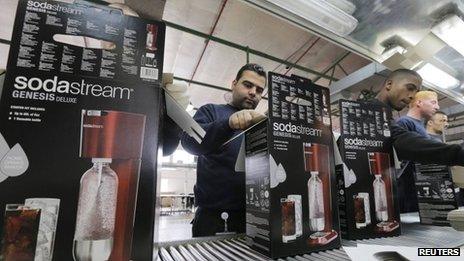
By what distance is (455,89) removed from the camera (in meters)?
2.81

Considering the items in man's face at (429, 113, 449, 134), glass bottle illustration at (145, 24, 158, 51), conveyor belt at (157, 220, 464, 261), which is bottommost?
conveyor belt at (157, 220, 464, 261)

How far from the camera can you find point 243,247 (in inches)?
28.7

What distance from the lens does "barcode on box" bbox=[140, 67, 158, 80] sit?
55 cm

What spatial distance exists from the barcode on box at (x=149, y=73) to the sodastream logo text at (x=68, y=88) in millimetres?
44

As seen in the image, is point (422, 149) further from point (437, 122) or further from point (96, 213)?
point (437, 122)

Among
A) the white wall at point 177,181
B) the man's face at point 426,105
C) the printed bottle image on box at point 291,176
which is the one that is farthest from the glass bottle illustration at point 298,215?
the white wall at point 177,181

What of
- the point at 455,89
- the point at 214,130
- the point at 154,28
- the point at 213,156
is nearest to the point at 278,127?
the point at 214,130

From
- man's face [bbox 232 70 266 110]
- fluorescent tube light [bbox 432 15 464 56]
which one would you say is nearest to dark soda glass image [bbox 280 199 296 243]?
man's face [bbox 232 70 266 110]

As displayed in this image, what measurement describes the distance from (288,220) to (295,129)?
238 mm

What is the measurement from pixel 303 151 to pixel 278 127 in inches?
4.0

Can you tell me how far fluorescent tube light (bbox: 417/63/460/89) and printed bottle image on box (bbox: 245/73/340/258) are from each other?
2200 millimetres

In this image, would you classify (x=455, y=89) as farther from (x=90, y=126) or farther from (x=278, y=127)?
(x=90, y=126)

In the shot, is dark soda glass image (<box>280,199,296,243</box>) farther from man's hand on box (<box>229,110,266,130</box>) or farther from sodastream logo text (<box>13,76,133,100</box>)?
sodastream logo text (<box>13,76,133,100</box>)

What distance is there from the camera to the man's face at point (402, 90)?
1.62m
